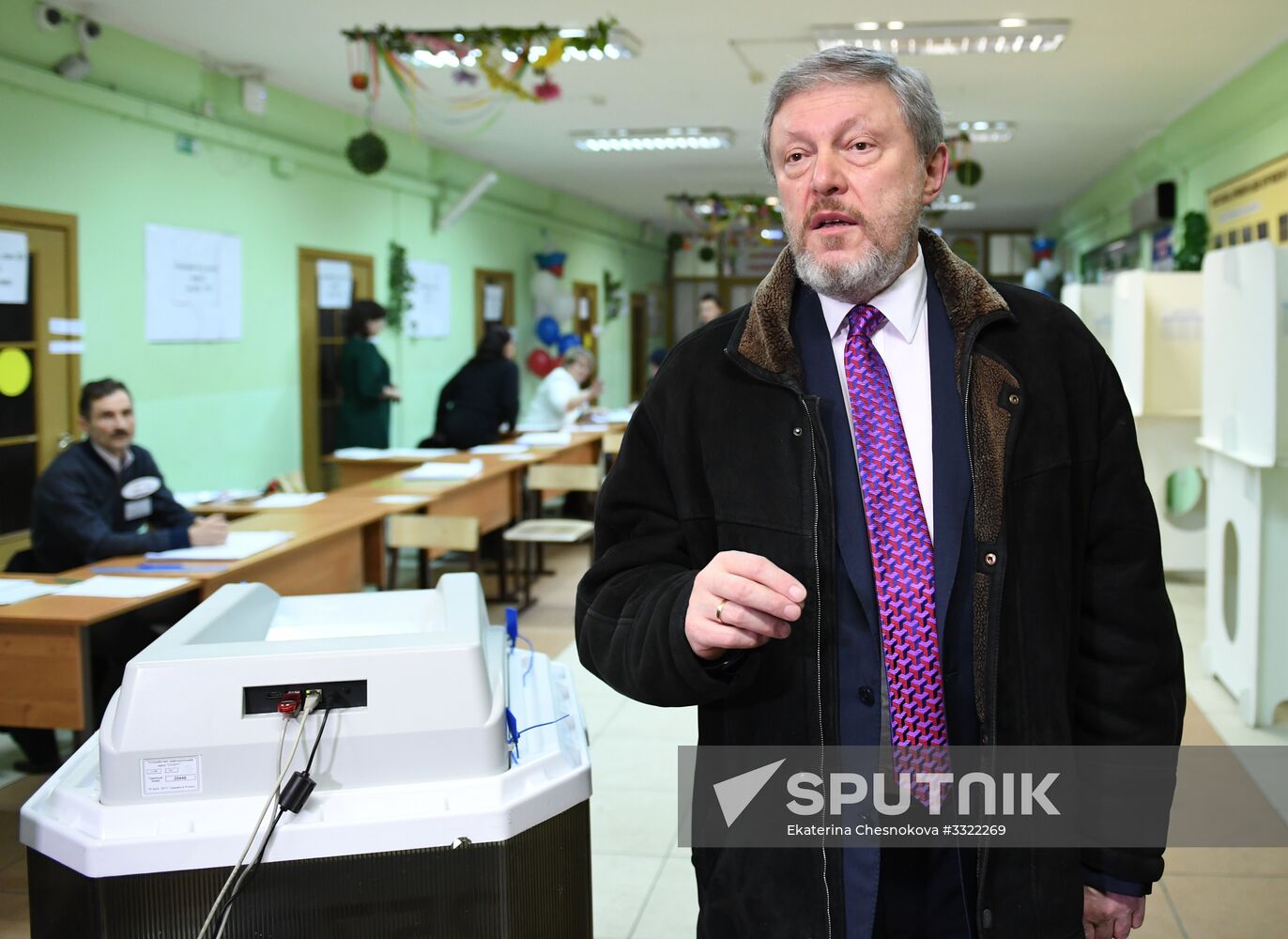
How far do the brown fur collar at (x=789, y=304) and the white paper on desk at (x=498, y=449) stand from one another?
6.73m

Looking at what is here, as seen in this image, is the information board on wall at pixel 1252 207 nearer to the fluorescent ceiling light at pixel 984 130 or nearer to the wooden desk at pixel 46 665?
the fluorescent ceiling light at pixel 984 130

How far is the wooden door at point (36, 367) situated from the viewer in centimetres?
578

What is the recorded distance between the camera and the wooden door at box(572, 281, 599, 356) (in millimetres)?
15906

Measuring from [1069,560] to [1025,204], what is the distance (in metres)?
16.4

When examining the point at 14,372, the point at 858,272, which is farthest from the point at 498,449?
the point at 858,272

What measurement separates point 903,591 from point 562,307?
43.3 ft

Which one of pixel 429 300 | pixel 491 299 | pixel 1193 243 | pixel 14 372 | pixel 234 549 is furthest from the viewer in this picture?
pixel 491 299

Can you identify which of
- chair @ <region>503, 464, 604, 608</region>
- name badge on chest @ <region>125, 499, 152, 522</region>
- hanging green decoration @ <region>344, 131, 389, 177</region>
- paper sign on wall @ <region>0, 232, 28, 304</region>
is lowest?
chair @ <region>503, 464, 604, 608</region>

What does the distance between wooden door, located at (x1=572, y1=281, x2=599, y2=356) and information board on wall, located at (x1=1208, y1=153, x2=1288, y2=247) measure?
8208 millimetres

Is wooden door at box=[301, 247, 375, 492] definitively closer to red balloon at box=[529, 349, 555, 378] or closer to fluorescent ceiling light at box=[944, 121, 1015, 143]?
red balloon at box=[529, 349, 555, 378]

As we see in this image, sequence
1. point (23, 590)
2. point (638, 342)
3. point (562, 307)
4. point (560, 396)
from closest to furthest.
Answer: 1. point (23, 590)
2. point (560, 396)
3. point (562, 307)
4. point (638, 342)

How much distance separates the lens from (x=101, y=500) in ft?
14.5

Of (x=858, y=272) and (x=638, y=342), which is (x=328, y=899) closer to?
(x=858, y=272)

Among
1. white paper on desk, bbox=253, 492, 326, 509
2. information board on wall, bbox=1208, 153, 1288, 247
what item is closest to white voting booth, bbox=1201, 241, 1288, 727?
information board on wall, bbox=1208, 153, 1288, 247
